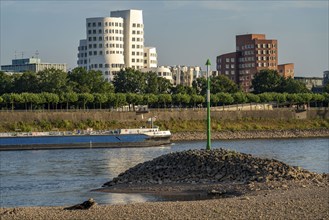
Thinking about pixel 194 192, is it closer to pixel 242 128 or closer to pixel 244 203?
pixel 244 203

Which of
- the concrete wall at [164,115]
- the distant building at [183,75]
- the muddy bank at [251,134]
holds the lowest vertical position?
the muddy bank at [251,134]

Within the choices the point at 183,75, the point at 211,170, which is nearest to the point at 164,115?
the point at 183,75

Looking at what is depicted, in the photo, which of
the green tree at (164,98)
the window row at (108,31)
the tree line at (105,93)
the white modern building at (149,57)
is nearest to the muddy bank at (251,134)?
the tree line at (105,93)

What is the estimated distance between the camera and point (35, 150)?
89.1 m

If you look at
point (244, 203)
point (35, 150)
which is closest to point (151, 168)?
point (244, 203)

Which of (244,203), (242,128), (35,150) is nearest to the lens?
(244,203)

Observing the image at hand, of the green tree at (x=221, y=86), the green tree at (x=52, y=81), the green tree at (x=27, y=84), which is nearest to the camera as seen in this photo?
the green tree at (x=52, y=81)

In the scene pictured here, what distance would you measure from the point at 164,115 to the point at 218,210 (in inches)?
3650

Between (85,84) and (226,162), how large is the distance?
98.3 m

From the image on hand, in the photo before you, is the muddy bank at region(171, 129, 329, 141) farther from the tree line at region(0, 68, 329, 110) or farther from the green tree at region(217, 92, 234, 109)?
the tree line at region(0, 68, 329, 110)

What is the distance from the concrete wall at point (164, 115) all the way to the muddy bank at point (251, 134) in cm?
736

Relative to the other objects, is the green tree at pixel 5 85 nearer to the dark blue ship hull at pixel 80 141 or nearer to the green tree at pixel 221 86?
the green tree at pixel 221 86

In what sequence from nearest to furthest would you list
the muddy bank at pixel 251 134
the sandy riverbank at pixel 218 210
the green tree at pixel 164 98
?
the sandy riverbank at pixel 218 210, the muddy bank at pixel 251 134, the green tree at pixel 164 98

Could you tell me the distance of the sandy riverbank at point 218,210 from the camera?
26.5 m
